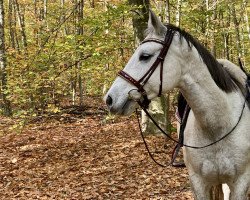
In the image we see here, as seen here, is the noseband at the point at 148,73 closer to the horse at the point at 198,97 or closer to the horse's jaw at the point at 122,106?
the horse at the point at 198,97

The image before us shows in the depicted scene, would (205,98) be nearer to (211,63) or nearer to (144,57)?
(211,63)

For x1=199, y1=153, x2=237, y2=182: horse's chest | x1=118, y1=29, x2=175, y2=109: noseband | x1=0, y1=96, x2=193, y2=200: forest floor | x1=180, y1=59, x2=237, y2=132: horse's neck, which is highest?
x1=118, y1=29, x2=175, y2=109: noseband

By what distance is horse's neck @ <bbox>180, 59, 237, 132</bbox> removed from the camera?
3.28m

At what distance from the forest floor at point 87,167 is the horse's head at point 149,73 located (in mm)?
3934

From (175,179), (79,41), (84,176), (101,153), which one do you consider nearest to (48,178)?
(84,176)

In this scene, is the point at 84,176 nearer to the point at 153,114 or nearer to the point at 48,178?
the point at 48,178

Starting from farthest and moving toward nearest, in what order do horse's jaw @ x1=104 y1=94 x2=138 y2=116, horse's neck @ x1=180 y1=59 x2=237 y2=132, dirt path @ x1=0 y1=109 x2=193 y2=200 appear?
dirt path @ x1=0 y1=109 x2=193 y2=200 → horse's neck @ x1=180 y1=59 x2=237 y2=132 → horse's jaw @ x1=104 y1=94 x2=138 y2=116

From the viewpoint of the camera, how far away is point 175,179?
7547 millimetres

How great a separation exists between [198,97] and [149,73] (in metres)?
0.57

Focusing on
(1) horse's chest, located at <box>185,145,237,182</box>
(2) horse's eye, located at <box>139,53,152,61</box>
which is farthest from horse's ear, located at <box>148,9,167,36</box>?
(1) horse's chest, located at <box>185,145,237,182</box>

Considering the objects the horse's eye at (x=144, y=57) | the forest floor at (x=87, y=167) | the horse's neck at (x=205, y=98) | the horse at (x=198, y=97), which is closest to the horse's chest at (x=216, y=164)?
the horse at (x=198, y=97)

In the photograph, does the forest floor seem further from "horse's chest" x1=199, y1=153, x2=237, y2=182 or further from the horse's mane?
the horse's mane

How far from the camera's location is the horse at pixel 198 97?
10.2 feet

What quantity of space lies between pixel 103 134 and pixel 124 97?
913 centimetres
